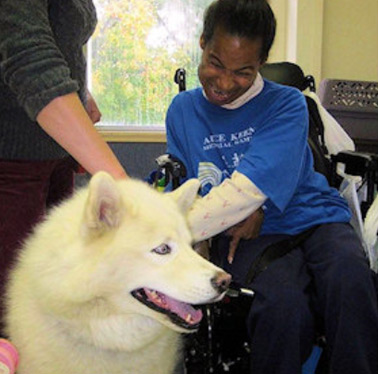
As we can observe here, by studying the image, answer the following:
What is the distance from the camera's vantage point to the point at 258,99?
162cm

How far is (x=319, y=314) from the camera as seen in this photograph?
1.36 m

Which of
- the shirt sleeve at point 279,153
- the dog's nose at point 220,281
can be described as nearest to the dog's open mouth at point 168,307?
the dog's nose at point 220,281

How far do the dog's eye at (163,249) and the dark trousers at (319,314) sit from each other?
41 centimetres

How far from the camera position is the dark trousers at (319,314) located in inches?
49.2

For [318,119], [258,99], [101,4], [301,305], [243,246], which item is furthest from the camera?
[101,4]

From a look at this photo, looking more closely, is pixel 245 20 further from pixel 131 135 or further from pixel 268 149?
pixel 131 135

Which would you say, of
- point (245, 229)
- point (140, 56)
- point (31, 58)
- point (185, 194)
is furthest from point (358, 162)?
point (140, 56)

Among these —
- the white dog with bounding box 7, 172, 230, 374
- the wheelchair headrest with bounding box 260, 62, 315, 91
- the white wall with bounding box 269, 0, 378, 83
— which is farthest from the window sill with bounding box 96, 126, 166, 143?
the white dog with bounding box 7, 172, 230, 374

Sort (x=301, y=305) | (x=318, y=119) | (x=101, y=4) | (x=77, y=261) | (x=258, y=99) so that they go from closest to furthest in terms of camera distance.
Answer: (x=77, y=261), (x=301, y=305), (x=258, y=99), (x=318, y=119), (x=101, y=4)

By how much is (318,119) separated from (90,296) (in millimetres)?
1501

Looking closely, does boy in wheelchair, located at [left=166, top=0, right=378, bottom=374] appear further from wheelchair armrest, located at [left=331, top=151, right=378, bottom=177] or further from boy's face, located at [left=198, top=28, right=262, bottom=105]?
wheelchair armrest, located at [left=331, top=151, right=378, bottom=177]

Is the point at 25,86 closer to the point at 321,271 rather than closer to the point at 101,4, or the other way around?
the point at 321,271

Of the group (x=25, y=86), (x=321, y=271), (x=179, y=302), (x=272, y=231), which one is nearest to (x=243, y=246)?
(x=272, y=231)

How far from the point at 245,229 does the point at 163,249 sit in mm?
509
